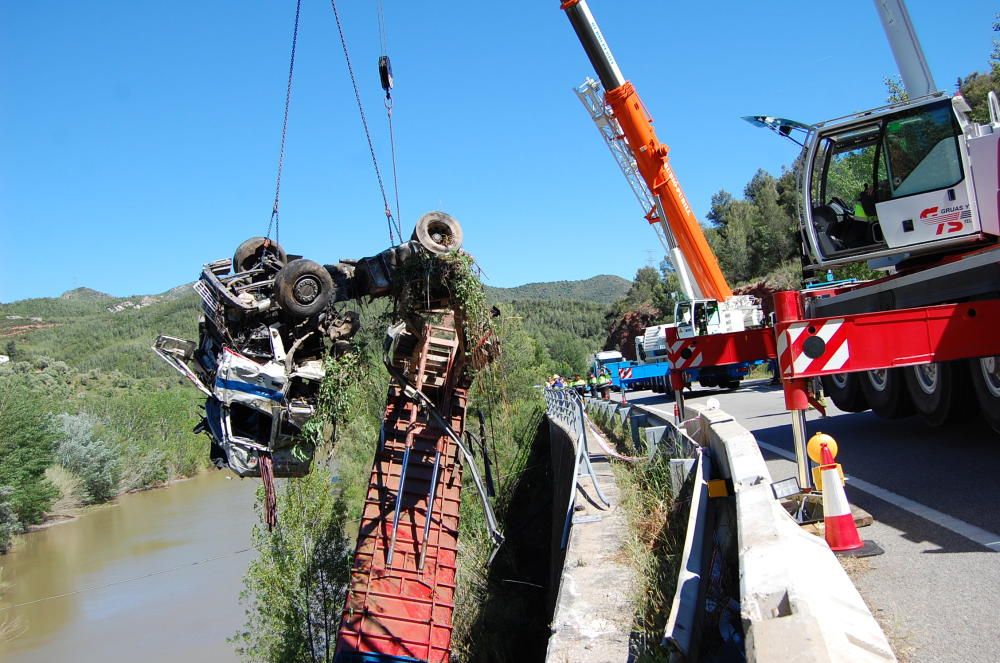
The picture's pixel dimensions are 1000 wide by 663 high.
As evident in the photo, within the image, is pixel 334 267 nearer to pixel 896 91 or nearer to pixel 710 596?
pixel 710 596

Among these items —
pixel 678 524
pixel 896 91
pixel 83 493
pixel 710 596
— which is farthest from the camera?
pixel 83 493

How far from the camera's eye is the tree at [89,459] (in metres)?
51.9

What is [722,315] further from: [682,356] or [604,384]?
[604,384]

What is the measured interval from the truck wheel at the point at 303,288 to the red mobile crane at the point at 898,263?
4.54 m

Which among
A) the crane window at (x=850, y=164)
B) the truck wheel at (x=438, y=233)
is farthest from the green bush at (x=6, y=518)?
the crane window at (x=850, y=164)

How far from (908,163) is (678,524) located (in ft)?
15.3

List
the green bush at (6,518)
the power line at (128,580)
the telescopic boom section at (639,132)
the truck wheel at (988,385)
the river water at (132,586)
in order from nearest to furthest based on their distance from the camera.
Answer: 1. the truck wheel at (988,385)
2. the telescopic boom section at (639,132)
3. the river water at (132,586)
4. the power line at (128,580)
5. the green bush at (6,518)

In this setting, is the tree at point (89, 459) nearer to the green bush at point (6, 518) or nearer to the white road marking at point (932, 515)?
the green bush at point (6, 518)

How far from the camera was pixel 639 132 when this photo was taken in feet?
60.1

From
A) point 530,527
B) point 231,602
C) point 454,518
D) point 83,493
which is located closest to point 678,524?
point 454,518

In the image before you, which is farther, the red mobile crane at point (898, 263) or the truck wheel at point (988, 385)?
the truck wheel at point (988, 385)

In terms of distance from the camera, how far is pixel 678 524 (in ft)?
24.6

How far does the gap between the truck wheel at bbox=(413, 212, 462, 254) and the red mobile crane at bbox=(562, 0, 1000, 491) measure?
3.10 m

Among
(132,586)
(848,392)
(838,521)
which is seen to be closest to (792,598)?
(838,521)
